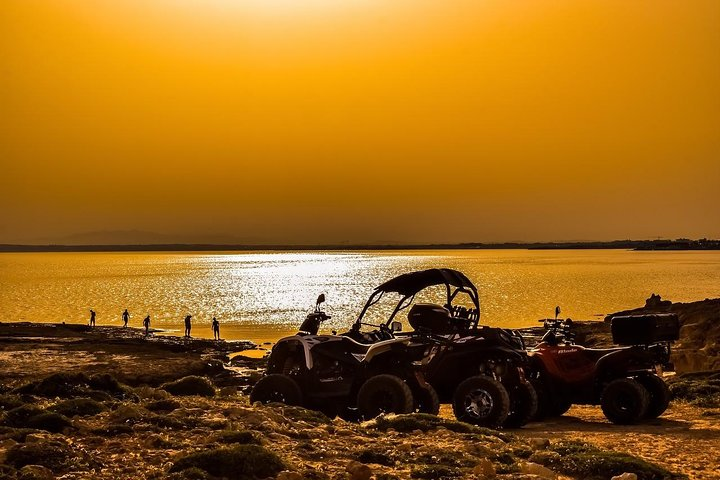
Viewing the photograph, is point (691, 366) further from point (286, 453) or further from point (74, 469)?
point (74, 469)

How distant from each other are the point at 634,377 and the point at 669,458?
4460 mm

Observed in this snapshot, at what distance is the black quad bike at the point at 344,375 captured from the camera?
14.7 m

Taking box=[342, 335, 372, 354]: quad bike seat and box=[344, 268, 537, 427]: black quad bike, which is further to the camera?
box=[342, 335, 372, 354]: quad bike seat

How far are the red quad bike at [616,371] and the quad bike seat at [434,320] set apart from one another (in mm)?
2613

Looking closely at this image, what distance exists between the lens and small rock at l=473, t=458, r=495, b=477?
10192mm

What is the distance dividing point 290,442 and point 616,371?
793 centimetres

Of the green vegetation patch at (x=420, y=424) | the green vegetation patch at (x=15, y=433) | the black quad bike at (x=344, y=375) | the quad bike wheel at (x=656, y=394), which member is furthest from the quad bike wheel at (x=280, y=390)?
the quad bike wheel at (x=656, y=394)

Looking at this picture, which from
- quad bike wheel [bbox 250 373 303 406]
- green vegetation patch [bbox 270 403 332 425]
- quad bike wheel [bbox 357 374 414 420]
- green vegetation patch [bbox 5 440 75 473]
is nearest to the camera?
green vegetation patch [bbox 5 440 75 473]

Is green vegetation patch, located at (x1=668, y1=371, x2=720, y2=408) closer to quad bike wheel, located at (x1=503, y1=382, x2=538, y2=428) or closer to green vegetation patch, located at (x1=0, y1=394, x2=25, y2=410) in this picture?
quad bike wheel, located at (x1=503, y1=382, x2=538, y2=428)

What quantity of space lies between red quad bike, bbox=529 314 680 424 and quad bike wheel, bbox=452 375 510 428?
2416mm

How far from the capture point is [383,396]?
14.8 m

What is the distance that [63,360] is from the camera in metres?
43.3

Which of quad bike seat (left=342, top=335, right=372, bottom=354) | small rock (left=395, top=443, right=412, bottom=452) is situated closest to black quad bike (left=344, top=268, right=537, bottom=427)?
quad bike seat (left=342, top=335, right=372, bottom=354)

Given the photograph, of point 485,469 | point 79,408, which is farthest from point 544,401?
point 79,408
